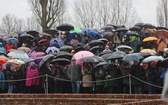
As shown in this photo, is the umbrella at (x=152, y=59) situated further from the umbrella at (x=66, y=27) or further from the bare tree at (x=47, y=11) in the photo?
the bare tree at (x=47, y=11)

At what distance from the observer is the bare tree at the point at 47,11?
1368 inches

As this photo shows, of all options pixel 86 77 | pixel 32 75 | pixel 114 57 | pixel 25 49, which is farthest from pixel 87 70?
pixel 25 49

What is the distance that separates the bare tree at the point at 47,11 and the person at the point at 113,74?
22229 millimetres

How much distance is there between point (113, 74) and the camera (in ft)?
42.1

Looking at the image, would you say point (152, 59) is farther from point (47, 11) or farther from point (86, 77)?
point (47, 11)

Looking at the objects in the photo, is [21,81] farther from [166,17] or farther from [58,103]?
[166,17]

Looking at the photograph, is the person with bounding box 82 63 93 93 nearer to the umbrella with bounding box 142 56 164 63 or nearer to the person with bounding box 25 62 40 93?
the person with bounding box 25 62 40 93

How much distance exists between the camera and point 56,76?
44.1ft

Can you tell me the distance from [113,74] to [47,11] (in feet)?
82.4

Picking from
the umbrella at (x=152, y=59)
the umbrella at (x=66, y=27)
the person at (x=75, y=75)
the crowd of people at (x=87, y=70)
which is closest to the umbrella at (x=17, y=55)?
the crowd of people at (x=87, y=70)

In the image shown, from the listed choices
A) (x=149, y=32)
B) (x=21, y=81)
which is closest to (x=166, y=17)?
(x=149, y=32)

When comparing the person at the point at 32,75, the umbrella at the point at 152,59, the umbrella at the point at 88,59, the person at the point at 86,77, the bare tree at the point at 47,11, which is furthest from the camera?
the bare tree at the point at 47,11

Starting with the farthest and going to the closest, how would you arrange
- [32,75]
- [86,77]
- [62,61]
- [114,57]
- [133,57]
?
[32,75] < [62,61] < [86,77] < [114,57] < [133,57]

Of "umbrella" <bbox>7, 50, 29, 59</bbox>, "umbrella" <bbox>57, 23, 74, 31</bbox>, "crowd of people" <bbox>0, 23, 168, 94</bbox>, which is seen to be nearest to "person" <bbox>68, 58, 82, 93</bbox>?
"crowd of people" <bbox>0, 23, 168, 94</bbox>
